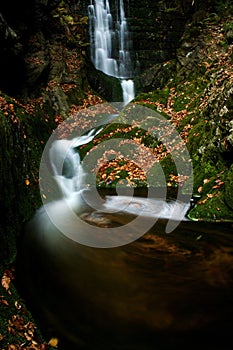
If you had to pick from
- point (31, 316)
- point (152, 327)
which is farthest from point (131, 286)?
point (31, 316)

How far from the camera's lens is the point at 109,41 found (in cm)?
1535

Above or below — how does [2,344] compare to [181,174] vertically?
above

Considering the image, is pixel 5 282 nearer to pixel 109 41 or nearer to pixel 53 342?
pixel 53 342

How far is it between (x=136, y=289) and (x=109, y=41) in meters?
14.6

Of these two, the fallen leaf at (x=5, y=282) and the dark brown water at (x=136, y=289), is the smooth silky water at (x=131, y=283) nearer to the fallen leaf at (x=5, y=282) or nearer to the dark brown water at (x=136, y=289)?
the dark brown water at (x=136, y=289)

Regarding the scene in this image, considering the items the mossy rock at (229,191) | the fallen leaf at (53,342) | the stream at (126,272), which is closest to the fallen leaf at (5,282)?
the stream at (126,272)

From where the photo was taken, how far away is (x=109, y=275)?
3.90 m

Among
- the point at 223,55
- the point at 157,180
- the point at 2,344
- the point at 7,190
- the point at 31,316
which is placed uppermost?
the point at 223,55

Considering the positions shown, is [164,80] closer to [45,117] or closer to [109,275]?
[45,117]

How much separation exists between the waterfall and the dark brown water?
11.5m

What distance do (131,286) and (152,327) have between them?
717 millimetres

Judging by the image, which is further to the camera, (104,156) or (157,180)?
(104,156)

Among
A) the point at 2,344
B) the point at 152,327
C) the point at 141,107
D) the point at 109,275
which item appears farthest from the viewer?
the point at 141,107

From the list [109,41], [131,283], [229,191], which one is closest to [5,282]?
[131,283]
